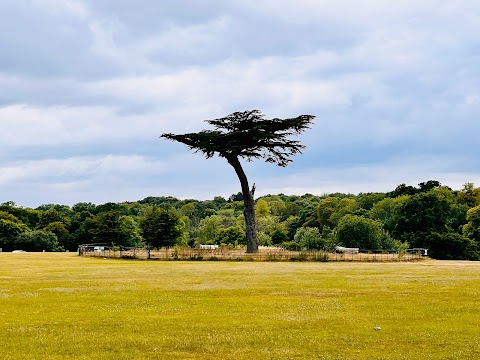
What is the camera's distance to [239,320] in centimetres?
1661

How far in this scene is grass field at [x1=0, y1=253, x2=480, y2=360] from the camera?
507 inches

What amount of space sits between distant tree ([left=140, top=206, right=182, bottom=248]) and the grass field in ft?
213

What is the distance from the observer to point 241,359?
12102mm

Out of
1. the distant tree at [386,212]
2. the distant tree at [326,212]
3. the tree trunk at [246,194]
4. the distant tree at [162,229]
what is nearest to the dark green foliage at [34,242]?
the distant tree at [162,229]

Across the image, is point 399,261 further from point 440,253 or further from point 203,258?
point 440,253

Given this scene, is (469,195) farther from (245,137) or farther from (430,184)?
(245,137)

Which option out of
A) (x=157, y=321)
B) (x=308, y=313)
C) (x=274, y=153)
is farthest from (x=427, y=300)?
(x=274, y=153)

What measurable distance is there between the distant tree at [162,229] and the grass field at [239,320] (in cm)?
6506

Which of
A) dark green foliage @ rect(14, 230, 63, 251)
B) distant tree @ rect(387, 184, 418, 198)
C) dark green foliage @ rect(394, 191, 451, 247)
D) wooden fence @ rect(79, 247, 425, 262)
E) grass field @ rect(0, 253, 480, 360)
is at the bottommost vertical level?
grass field @ rect(0, 253, 480, 360)

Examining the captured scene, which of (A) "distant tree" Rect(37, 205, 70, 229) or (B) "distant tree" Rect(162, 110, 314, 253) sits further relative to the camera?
(A) "distant tree" Rect(37, 205, 70, 229)

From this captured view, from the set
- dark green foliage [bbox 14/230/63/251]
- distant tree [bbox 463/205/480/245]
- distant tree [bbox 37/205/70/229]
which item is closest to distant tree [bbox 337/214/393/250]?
distant tree [bbox 463/205/480/245]

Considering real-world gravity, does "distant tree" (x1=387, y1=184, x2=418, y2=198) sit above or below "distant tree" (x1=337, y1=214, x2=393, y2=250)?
above

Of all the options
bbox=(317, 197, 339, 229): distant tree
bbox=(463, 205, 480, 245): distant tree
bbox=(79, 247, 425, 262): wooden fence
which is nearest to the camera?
bbox=(79, 247, 425, 262): wooden fence

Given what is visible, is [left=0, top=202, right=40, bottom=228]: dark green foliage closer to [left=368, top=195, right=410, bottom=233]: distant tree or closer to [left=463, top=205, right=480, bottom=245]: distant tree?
[left=368, top=195, right=410, bottom=233]: distant tree
